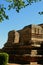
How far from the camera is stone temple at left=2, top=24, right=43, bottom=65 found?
19172mm

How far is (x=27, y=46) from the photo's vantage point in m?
20.5

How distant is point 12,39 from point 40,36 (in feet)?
11.9

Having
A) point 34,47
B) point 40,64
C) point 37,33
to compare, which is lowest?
point 40,64

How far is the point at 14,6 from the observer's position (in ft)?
50.4

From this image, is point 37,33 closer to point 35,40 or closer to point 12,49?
point 35,40

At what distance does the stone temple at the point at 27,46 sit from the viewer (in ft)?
62.9

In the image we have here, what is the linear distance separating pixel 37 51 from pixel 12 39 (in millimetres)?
5569

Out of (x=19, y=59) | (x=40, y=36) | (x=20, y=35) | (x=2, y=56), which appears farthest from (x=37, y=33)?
(x=2, y=56)

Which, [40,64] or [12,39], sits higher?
[12,39]

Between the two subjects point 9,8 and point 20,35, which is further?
point 20,35

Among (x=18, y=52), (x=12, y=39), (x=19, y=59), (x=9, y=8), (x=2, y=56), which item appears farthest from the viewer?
(x=12, y=39)

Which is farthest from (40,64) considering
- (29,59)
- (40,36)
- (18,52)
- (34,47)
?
(40,36)

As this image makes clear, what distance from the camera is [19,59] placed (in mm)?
19906

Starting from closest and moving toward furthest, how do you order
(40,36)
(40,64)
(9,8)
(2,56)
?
(9,8)
(2,56)
(40,64)
(40,36)
